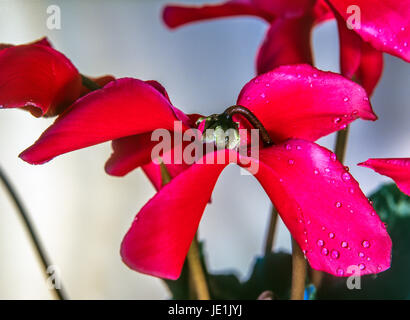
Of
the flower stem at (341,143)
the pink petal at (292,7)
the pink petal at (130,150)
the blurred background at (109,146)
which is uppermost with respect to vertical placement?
the pink petal at (292,7)

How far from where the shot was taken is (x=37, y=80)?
21 cm

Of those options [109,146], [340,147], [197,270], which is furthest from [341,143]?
[109,146]

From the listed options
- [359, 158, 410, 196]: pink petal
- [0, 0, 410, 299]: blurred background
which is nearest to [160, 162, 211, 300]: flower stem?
[359, 158, 410, 196]: pink petal

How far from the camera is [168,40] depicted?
68cm

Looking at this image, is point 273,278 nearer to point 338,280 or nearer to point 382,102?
point 338,280

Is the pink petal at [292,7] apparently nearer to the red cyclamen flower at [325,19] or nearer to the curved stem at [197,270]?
the red cyclamen flower at [325,19]

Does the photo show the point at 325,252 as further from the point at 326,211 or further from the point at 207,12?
the point at 207,12

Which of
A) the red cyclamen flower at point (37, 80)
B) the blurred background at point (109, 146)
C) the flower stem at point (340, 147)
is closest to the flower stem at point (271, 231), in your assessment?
the flower stem at point (340, 147)

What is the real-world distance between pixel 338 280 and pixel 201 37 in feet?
1.50

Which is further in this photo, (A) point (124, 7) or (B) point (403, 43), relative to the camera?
(A) point (124, 7)

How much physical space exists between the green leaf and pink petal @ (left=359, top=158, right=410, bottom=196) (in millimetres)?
107

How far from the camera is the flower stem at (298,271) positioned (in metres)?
0.22

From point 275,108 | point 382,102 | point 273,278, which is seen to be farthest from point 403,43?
point 382,102

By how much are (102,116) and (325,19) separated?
19 cm
